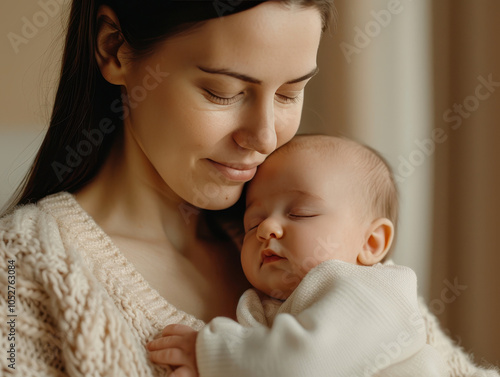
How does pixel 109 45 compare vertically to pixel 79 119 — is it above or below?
above

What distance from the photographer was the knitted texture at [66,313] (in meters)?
0.98

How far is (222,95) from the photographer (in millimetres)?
1116

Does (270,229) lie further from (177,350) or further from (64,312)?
(64,312)

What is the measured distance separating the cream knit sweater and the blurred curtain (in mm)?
1184

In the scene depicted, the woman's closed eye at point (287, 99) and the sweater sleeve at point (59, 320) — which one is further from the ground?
the woman's closed eye at point (287, 99)

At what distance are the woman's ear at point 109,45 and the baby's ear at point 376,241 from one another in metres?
0.58

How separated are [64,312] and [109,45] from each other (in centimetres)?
53

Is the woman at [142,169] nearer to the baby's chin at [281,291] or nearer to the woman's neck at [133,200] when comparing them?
the woman's neck at [133,200]

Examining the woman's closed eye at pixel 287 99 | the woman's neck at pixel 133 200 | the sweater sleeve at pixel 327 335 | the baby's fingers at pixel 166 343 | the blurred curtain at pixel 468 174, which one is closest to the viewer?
the sweater sleeve at pixel 327 335

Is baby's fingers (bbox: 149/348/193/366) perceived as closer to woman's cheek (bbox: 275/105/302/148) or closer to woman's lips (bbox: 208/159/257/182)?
woman's lips (bbox: 208/159/257/182)

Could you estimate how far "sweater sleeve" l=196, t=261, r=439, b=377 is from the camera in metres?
0.95

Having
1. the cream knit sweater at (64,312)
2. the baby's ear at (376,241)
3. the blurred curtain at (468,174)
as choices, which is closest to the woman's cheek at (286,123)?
the baby's ear at (376,241)

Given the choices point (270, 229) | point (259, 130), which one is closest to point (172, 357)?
point (270, 229)

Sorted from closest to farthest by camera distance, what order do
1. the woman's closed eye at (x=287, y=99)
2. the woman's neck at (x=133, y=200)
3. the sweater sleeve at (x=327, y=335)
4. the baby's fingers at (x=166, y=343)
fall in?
the sweater sleeve at (x=327, y=335) → the baby's fingers at (x=166, y=343) → the woman's closed eye at (x=287, y=99) → the woman's neck at (x=133, y=200)
